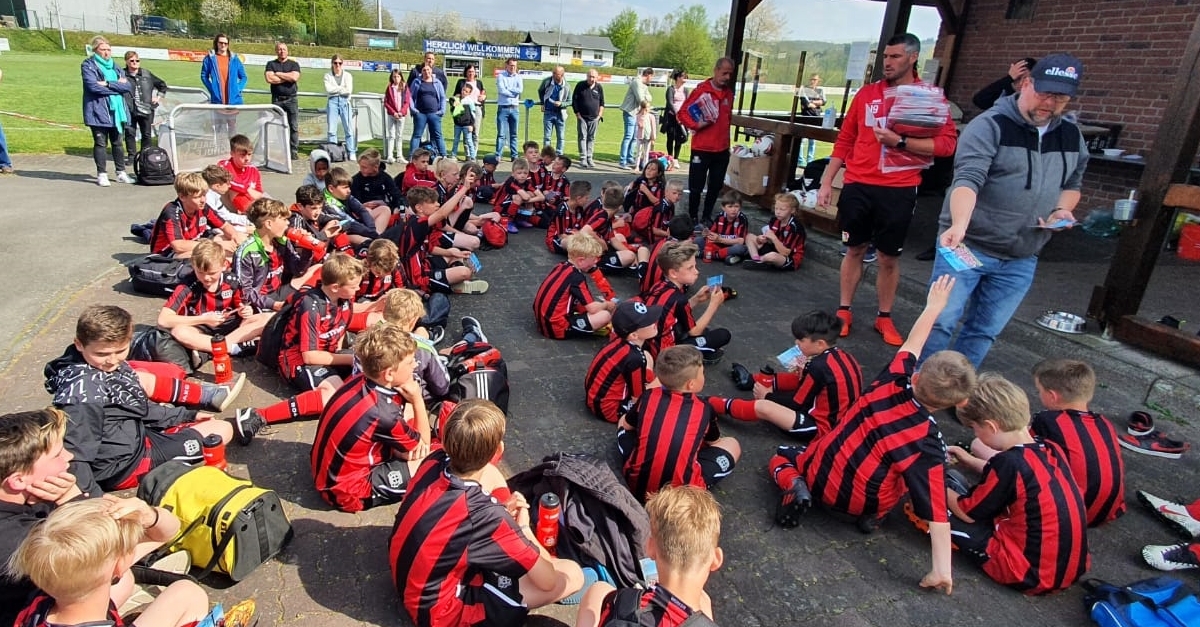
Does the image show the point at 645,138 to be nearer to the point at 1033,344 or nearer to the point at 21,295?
the point at 1033,344

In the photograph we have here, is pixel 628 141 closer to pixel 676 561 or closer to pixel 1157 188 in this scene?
pixel 1157 188

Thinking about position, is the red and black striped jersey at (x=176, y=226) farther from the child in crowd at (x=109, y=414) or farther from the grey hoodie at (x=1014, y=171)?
the grey hoodie at (x=1014, y=171)

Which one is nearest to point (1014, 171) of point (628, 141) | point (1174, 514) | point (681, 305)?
point (1174, 514)

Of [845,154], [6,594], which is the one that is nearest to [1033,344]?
[845,154]

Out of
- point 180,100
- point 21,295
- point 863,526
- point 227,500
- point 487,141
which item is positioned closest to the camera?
point 227,500

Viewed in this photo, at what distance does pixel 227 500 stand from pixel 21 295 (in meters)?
4.29

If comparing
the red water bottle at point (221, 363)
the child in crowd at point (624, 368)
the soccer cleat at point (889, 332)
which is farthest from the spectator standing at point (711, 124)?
the red water bottle at point (221, 363)

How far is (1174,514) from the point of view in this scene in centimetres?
344

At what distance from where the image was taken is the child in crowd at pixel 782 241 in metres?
7.59

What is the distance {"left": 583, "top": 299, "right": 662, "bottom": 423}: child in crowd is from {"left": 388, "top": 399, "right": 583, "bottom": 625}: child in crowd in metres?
1.61

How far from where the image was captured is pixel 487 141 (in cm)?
1680

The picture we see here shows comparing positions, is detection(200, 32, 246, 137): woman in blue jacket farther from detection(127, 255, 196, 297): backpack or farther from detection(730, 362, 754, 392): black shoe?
detection(730, 362, 754, 392): black shoe

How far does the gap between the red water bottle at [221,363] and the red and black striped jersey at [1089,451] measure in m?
4.64

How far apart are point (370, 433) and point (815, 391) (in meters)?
2.52
